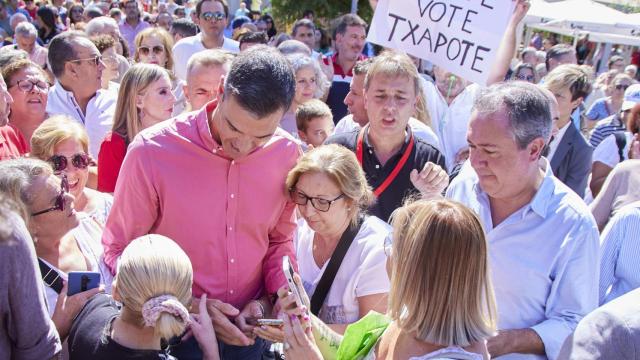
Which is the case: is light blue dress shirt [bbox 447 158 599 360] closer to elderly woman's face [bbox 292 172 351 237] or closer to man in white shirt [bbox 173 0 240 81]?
elderly woman's face [bbox 292 172 351 237]

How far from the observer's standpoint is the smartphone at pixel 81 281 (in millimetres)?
2363

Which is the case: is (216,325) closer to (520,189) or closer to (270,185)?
(270,185)

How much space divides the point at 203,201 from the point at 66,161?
1.19 m

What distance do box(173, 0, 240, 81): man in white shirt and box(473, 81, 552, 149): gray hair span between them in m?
4.02

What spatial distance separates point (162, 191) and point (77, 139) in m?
1.17

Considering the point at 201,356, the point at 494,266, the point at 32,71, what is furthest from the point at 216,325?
the point at 32,71

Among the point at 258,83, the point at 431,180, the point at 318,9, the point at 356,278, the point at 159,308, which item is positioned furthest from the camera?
the point at 318,9

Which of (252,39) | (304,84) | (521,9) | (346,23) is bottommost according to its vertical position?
(304,84)

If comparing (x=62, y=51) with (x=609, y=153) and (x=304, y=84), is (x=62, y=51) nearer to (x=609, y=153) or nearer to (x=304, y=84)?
(x=304, y=84)

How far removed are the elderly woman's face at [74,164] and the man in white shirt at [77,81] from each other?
145 cm

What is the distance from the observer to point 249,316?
2.46 metres

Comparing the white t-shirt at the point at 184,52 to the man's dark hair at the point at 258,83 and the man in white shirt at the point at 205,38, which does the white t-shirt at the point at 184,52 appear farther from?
the man's dark hair at the point at 258,83

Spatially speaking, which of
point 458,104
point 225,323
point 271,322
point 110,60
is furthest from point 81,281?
point 110,60

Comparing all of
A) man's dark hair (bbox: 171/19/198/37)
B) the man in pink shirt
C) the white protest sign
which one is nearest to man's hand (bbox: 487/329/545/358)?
the man in pink shirt
